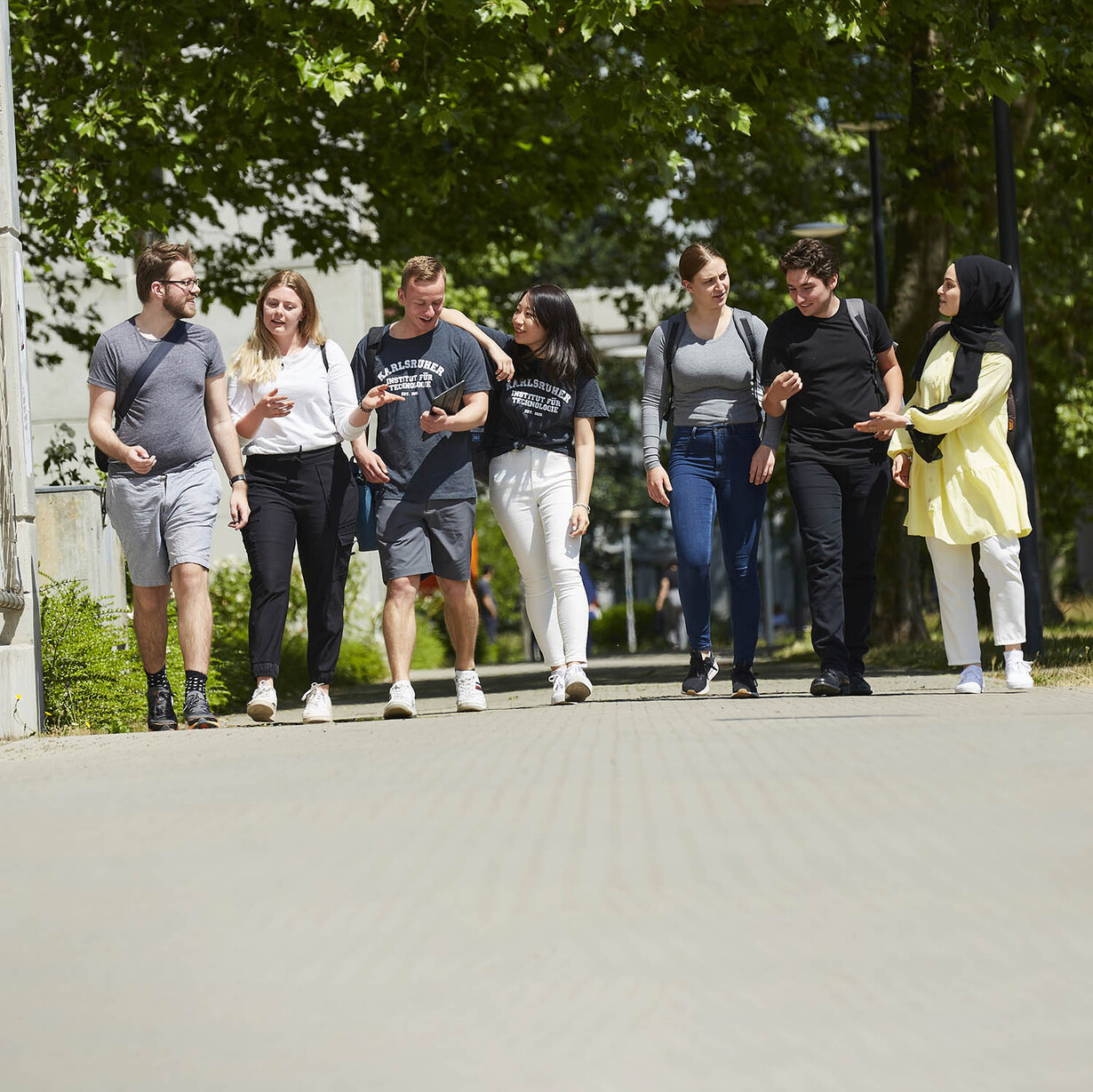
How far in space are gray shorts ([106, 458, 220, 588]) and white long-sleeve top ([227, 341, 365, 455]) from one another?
32cm

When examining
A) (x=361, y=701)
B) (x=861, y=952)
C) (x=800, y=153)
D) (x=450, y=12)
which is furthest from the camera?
(x=800, y=153)

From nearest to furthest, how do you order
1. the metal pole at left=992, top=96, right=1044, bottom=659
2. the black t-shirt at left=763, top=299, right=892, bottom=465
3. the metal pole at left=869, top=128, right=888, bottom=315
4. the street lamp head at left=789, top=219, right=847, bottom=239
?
1. the black t-shirt at left=763, top=299, right=892, bottom=465
2. the metal pole at left=992, top=96, right=1044, bottom=659
3. the metal pole at left=869, top=128, right=888, bottom=315
4. the street lamp head at left=789, top=219, right=847, bottom=239

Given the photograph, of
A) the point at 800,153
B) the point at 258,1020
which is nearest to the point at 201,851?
the point at 258,1020

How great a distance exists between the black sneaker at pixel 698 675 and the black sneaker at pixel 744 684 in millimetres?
→ 202

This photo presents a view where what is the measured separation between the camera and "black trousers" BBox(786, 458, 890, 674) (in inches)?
292

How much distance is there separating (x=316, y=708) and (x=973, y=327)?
11.2ft

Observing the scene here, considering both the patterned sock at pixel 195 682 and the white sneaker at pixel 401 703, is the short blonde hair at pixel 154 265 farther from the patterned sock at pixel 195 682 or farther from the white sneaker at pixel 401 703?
the white sneaker at pixel 401 703

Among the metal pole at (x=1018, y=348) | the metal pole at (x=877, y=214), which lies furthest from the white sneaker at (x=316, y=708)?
the metal pole at (x=877, y=214)

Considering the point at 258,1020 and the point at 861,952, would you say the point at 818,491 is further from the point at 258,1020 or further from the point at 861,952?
the point at 258,1020

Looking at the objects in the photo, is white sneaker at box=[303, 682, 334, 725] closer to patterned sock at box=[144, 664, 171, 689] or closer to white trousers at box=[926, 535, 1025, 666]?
patterned sock at box=[144, 664, 171, 689]

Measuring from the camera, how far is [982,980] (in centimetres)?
285

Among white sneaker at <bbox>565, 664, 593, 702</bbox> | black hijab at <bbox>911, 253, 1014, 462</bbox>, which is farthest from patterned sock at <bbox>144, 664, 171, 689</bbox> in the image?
black hijab at <bbox>911, 253, 1014, 462</bbox>

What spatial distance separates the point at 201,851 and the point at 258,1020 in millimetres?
1160

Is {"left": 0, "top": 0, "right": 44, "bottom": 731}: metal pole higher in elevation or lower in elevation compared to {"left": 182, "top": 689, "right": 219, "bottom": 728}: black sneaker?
higher
